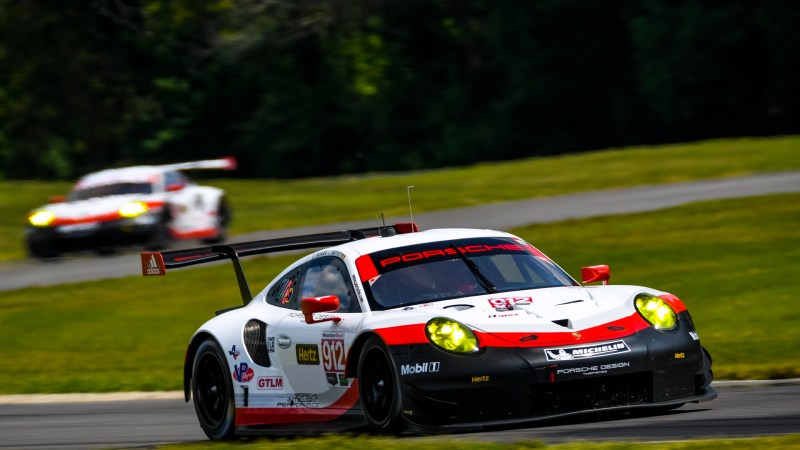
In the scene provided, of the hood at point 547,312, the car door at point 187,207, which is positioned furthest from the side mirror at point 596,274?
the car door at point 187,207

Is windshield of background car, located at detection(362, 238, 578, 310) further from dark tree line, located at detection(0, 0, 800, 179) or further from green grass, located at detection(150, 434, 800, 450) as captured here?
dark tree line, located at detection(0, 0, 800, 179)

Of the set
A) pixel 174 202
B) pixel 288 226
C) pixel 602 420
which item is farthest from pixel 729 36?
pixel 602 420

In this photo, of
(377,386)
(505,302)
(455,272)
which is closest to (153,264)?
(455,272)

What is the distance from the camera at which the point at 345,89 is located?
65.6m

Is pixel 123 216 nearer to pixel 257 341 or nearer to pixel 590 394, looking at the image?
pixel 257 341

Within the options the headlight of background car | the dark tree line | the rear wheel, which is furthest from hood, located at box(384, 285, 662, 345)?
the dark tree line

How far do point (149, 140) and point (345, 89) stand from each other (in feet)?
27.7

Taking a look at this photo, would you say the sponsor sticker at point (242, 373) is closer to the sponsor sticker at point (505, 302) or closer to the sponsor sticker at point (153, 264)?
the sponsor sticker at point (153, 264)

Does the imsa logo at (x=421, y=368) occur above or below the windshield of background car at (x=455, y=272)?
below

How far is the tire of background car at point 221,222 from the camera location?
1148 inches

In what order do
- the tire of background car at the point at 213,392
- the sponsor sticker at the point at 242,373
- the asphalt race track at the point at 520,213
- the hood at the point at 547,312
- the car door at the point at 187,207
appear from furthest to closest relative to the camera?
the car door at the point at 187,207
the asphalt race track at the point at 520,213
the tire of background car at the point at 213,392
the sponsor sticker at the point at 242,373
the hood at the point at 547,312

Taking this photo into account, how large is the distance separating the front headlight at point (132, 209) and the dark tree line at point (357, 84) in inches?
1196

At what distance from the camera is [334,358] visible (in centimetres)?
945

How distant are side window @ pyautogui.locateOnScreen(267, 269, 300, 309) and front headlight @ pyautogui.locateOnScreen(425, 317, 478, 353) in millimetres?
1831
